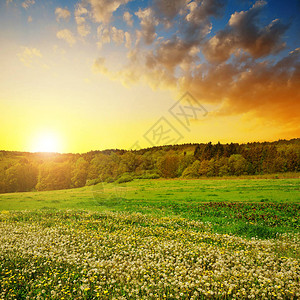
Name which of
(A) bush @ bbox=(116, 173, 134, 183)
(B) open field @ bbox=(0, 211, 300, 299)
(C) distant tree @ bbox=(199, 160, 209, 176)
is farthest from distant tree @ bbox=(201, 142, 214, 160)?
(B) open field @ bbox=(0, 211, 300, 299)

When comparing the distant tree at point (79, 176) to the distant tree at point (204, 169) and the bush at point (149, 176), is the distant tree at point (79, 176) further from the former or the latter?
the distant tree at point (204, 169)

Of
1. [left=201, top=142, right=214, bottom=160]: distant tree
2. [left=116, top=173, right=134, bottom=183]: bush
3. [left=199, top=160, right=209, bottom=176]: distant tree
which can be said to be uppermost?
[left=201, top=142, right=214, bottom=160]: distant tree

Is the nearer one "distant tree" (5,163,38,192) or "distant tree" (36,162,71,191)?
"distant tree" (5,163,38,192)

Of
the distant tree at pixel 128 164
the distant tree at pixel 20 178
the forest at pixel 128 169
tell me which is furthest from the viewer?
the distant tree at pixel 128 164

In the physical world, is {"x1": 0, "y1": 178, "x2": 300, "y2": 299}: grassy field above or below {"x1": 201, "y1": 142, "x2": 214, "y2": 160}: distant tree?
below

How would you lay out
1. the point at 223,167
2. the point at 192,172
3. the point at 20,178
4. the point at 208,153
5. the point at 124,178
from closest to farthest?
the point at 124,178 → the point at 20,178 → the point at 223,167 → the point at 192,172 → the point at 208,153

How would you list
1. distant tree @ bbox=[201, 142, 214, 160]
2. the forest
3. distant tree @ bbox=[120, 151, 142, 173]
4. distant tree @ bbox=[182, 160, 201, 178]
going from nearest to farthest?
the forest, distant tree @ bbox=[182, 160, 201, 178], distant tree @ bbox=[120, 151, 142, 173], distant tree @ bbox=[201, 142, 214, 160]

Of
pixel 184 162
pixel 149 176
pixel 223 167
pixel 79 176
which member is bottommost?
pixel 149 176

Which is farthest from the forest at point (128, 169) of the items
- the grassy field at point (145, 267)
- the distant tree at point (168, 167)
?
the grassy field at point (145, 267)

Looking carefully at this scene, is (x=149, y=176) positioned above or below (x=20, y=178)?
below

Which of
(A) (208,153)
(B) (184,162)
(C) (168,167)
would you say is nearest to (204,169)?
(B) (184,162)

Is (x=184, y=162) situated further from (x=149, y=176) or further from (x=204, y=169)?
(x=149, y=176)

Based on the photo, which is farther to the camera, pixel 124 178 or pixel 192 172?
pixel 192 172

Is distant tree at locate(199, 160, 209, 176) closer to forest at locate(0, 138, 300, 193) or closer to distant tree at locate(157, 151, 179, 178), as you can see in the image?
forest at locate(0, 138, 300, 193)
